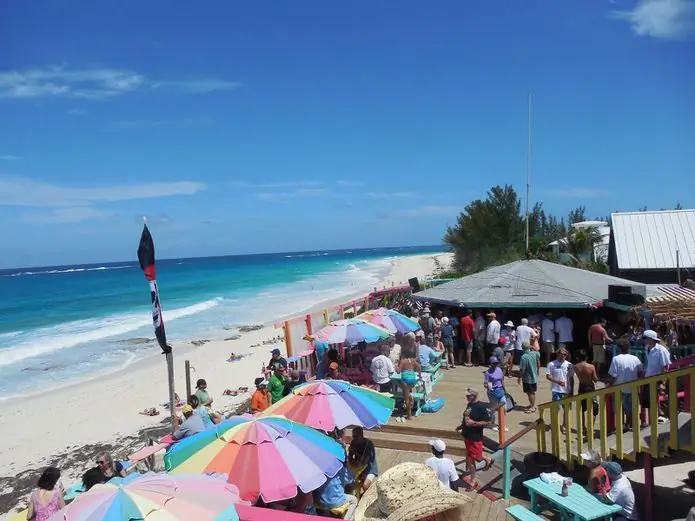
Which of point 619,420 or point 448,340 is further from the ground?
point 619,420

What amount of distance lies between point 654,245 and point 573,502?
1646cm

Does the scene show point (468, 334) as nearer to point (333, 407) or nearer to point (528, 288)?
point (528, 288)

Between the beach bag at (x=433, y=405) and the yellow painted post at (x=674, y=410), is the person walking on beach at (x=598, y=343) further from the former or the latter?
the yellow painted post at (x=674, y=410)

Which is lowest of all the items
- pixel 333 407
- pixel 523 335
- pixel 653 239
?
pixel 523 335

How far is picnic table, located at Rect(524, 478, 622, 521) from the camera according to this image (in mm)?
5766

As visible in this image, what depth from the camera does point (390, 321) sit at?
12328mm

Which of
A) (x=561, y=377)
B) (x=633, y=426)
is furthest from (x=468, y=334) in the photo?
(x=633, y=426)

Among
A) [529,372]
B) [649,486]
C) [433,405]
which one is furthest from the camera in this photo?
[433,405]

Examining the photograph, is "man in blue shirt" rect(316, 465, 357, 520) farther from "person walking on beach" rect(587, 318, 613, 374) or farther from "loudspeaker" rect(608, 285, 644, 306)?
"loudspeaker" rect(608, 285, 644, 306)

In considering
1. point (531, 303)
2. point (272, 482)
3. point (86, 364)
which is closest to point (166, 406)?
point (86, 364)

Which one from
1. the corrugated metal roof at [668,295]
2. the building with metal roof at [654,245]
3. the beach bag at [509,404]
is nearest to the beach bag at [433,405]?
the beach bag at [509,404]

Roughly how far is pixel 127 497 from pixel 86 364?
908 inches

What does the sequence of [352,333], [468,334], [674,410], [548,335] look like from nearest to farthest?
[674,410] < [352,333] < [548,335] < [468,334]

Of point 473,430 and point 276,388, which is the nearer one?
point 473,430
